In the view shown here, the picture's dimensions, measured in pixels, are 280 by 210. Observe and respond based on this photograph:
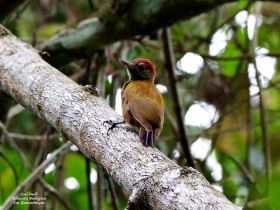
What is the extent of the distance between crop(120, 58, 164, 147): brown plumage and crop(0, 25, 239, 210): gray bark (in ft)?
1.99

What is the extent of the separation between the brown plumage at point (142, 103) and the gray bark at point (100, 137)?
0.61 meters

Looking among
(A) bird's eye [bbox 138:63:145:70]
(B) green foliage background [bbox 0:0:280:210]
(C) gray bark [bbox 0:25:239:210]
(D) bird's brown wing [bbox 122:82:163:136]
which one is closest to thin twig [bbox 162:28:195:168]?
(B) green foliage background [bbox 0:0:280:210]

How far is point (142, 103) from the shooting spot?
3.36 meters

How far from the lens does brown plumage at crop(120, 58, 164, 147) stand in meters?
3.11

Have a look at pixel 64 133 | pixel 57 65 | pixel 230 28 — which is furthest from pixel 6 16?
pixel 230 28

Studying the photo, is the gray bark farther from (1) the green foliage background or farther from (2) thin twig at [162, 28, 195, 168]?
(2) thin twig at [162, 28, 195, 168]

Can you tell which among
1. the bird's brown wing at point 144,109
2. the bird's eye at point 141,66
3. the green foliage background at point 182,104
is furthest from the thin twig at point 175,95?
the bird's brown wing at point 144,109

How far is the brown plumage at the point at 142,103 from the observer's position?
311 centimetres

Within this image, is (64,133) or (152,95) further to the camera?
(152,95)

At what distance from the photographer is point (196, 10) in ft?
10.4

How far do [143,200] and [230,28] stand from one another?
12.7ft

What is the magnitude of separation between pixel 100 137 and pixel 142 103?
133cm

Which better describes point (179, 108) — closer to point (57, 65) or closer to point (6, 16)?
point (57, 65)

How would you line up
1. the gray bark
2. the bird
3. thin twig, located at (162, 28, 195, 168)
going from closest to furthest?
the gray bark, the bird, thin twig, located at (162, 28, 195, 168)
